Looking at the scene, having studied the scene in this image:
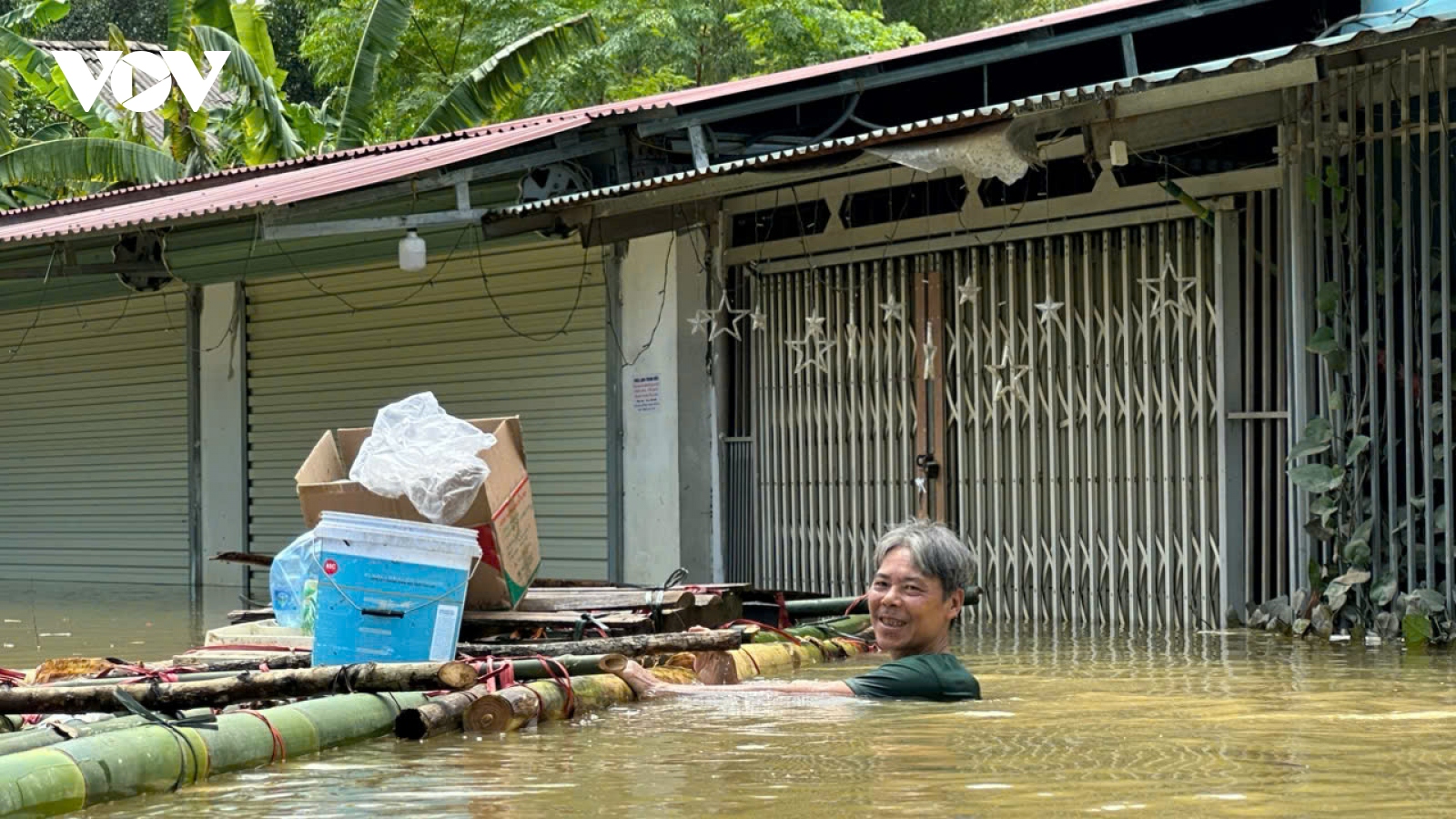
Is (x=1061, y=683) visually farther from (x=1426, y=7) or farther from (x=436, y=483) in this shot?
(x=1426, y=7)

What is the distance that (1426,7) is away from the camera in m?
10.1

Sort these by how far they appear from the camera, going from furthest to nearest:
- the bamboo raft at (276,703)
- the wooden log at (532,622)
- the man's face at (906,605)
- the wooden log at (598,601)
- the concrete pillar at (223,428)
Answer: the concrete pillar at (223,428) → the wooden log at (598,601) → the wooden log at (532,622) → the man's face at (906,605) → the bamboo raft at (276,703)

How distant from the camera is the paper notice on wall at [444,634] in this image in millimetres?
6852

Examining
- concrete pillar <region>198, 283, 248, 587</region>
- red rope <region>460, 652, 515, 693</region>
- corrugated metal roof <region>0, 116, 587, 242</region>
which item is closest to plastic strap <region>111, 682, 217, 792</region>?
red rope <region>460, 652, 515, 693</region>

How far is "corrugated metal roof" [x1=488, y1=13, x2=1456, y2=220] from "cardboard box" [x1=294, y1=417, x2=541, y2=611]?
2686 millimetres

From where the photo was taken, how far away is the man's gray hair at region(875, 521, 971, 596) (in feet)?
19.1

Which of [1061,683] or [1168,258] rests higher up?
[1168,258]

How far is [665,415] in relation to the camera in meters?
12.7

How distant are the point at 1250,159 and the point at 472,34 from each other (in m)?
17.5

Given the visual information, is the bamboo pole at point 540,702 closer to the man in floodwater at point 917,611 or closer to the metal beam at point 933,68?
the man in floodwater at point 917,611

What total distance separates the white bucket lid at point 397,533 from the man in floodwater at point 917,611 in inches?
66.6

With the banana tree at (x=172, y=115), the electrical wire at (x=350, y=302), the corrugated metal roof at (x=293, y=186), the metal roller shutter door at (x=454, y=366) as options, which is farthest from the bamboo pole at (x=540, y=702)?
the banana tree at (x=172, y=115)

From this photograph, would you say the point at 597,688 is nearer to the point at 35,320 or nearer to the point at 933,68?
the point at 933,68

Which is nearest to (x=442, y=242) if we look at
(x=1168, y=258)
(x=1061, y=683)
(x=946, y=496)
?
(x=946, y=496)
